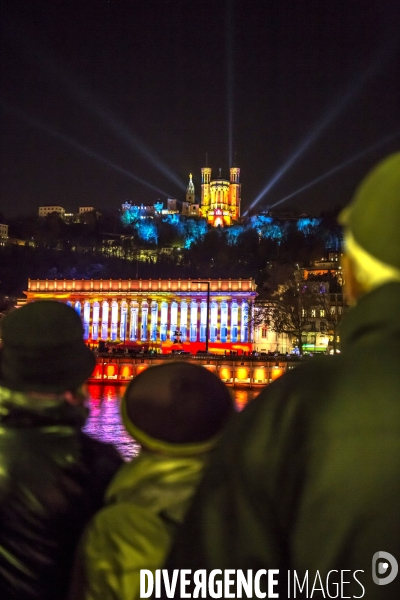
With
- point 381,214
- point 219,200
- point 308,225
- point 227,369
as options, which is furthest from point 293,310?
point 219,200

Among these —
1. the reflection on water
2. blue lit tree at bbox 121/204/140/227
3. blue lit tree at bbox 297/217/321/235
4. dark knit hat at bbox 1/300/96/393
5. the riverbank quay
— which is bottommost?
the reflection on water

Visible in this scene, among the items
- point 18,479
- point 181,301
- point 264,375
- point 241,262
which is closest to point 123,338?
point 181,301

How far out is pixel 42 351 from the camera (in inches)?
131

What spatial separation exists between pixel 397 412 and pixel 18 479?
2.24m

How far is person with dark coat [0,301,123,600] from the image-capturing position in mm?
3135

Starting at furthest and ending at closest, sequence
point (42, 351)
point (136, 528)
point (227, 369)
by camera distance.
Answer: point (227, 369), point (42, 351), point (136, 528)

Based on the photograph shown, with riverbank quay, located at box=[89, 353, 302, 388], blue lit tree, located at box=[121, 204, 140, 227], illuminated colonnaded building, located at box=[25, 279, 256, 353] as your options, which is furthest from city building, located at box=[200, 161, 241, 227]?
riverbank quay, located at box=[89, 353, 302, 388]

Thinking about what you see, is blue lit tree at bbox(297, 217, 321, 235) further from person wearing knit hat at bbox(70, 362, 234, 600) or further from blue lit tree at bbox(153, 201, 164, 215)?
person wearing knit hat at bbox(70, 362, 234, 600)

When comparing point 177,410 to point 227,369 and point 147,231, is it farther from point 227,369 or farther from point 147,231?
point 147,231

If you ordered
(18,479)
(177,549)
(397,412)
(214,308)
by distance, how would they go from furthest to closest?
(214,308), (18,479), (177,549), (397,412)

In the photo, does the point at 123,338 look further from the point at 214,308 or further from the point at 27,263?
the point at 27,263

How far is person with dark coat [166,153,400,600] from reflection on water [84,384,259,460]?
38.5 feet

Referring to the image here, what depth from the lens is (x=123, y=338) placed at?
330ft

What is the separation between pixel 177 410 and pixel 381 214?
139 cm
